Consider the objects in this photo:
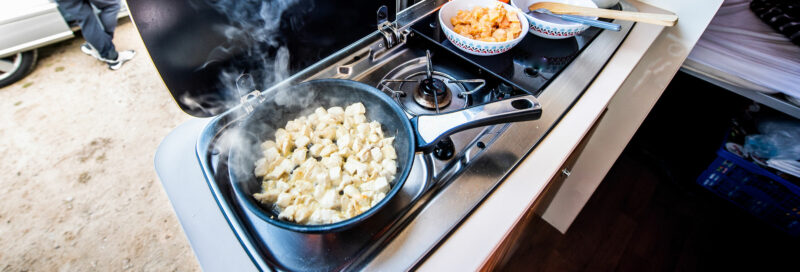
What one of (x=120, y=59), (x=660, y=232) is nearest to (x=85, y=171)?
(x=120, y=59)

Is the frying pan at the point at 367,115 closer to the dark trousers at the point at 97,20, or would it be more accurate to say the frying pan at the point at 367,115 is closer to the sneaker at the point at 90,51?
the dark trousers at the point at 97,20

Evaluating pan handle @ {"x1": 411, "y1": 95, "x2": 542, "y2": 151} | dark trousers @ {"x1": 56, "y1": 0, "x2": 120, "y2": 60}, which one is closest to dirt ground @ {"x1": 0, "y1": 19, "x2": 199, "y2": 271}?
dark trousers @ {"x1": 56, "y1": 0, "x2": 120, "y2": 60}

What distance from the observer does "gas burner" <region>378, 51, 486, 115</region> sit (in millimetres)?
861

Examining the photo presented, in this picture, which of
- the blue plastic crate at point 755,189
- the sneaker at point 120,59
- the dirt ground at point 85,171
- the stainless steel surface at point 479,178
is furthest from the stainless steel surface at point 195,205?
the sneaker at point 120,59

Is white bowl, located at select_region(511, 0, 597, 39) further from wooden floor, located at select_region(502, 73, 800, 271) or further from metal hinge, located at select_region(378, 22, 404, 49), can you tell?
wooden floor, located at select_region(502, 73, 800, 271)

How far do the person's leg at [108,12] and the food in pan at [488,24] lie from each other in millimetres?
2746

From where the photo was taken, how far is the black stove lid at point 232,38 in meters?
0.62

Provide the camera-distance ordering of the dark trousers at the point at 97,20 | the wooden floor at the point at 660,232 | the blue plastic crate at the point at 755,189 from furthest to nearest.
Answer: the dark trousers at the point at 97,20 → the wooden floor at the point at 660,232 → the blue plastic crate at the point at 755,189

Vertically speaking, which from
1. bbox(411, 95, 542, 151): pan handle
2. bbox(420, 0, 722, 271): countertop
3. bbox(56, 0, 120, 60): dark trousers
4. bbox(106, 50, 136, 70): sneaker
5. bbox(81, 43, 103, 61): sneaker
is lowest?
bbox(106, 50, 136, 70): sneaker

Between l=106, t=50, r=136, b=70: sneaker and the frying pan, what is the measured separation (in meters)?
2.68

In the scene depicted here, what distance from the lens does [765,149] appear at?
59.6 inches

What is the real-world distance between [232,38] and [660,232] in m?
2.07

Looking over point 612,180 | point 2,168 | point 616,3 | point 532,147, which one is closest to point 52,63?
point 2,168

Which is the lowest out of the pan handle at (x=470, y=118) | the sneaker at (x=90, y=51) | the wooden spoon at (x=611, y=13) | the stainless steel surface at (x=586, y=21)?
the sneaker at (x=90, y=51)
